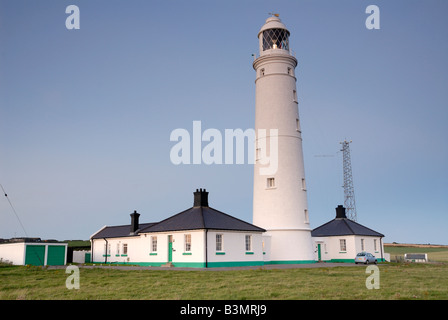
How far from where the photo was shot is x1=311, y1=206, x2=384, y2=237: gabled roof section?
4010 centimetres

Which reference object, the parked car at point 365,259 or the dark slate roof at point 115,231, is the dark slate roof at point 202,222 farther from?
the parked car at point 365,259

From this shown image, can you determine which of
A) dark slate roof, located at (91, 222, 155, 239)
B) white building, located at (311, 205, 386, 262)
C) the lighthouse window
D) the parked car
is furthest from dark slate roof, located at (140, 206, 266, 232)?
the lighthouse window

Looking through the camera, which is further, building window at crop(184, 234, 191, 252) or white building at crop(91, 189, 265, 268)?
building window at crop(184, 234, 191, 252)

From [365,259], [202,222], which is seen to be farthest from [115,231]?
[365,259]

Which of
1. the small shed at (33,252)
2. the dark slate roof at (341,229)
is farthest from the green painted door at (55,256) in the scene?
the dark slate roof at (341,229)

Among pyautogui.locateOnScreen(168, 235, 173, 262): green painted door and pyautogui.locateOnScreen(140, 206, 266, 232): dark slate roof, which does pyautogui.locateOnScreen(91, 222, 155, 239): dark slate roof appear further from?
pyautogui.locateOnScreen(168, 235, 173, 262): green painted door

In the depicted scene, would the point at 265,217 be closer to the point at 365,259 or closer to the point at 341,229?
the point at 365,259

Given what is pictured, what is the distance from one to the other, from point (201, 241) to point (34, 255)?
607 inches

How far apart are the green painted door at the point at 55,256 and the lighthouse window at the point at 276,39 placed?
79.0 feet

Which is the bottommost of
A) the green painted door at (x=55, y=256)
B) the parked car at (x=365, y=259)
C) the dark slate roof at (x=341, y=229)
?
the parked car at (x=365, y=259)

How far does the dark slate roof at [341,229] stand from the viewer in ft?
131

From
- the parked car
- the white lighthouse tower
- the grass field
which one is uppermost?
the white lighthouse tower
